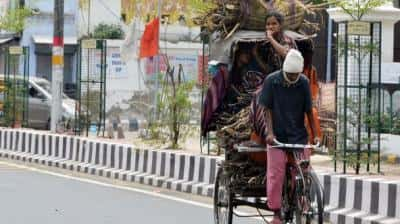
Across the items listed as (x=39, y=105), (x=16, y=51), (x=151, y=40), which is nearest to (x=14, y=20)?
(x=39, y=105)

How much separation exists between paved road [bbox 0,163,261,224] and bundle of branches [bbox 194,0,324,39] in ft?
8.23

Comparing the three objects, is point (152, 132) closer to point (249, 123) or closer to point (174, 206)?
point (174, 206)

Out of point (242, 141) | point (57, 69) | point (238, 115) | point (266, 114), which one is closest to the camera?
point (266, 114)

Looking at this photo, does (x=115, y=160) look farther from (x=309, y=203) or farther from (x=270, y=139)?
(x=309, y=203)

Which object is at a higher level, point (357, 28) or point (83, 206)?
point (357, 28)

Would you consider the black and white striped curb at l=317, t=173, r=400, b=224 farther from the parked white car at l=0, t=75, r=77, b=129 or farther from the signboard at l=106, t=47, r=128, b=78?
the signboard at l=106, t=47, r=128, b=78

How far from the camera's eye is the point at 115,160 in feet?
55.2

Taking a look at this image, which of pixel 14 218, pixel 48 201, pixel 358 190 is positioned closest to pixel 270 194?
pixel 358 190

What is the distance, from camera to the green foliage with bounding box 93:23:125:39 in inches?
1592

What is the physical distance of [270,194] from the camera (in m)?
8.28

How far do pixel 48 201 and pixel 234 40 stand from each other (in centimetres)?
453

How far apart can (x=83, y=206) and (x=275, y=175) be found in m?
4.64

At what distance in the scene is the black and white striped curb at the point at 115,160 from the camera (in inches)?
570

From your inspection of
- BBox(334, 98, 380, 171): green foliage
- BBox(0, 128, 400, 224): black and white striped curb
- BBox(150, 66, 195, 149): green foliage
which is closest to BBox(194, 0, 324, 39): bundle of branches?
BBox(0, 128, 400, 224): black and white striped curb
